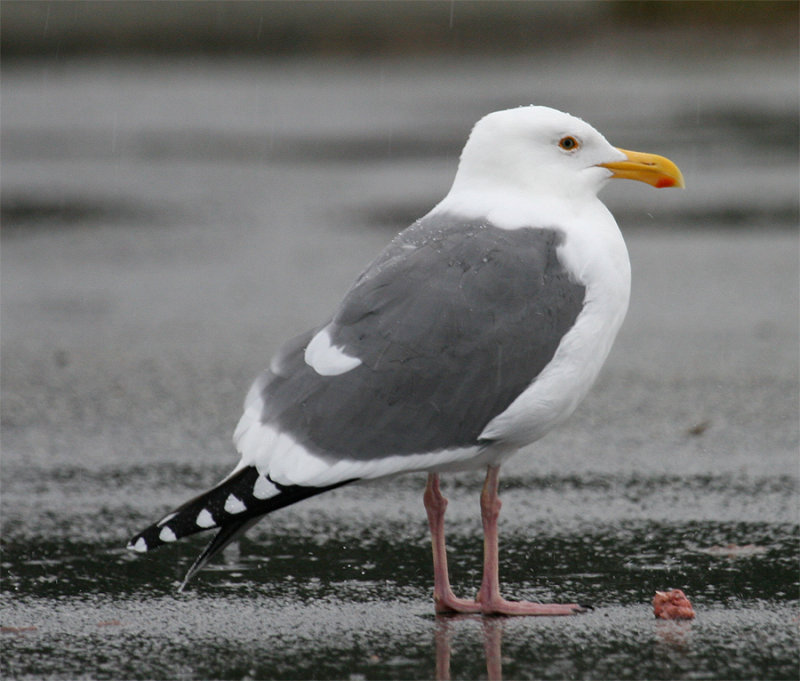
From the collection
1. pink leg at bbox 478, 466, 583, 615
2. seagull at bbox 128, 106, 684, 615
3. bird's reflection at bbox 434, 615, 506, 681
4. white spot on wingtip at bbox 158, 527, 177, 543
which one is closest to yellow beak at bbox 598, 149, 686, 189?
seagull at bbox 128, 106, 684, 615

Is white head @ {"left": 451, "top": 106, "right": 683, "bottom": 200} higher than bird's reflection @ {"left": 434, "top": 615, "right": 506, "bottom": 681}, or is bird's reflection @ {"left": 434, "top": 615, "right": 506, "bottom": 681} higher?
white head @ {"left": 451, "top": 106, "right": 683, "bottom": 200}

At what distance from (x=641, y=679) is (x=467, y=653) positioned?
45 cm

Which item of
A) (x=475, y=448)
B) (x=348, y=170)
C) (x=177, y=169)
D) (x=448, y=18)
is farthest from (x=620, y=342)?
(x=448, y=18)

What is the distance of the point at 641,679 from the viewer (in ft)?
11.5

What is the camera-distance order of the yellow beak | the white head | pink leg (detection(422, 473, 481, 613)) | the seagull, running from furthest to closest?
the yellow beak → the white head → pink leg (detection(422, 473, 481, 613)) → the seagull

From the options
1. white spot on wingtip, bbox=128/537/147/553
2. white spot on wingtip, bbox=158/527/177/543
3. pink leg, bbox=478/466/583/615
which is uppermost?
white spot on wingtip, bbox=158/527/177/543

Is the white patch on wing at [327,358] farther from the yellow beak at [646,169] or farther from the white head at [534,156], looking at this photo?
the yellow beak at [646,169]

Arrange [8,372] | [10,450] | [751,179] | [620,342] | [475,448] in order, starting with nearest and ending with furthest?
[475,448], [10,450], [8,372], [620,342], [751,179]

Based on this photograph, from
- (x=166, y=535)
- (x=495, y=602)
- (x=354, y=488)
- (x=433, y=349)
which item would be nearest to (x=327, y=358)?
(x=433, y=349)

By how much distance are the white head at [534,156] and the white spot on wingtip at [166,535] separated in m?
1.34

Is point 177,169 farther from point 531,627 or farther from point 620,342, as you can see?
point 531,627

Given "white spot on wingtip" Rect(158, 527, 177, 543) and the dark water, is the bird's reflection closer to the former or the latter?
the dark water

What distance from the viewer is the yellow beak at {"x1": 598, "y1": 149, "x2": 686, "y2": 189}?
456cm

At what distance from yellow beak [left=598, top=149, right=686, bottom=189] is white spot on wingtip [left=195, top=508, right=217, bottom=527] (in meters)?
1.59
